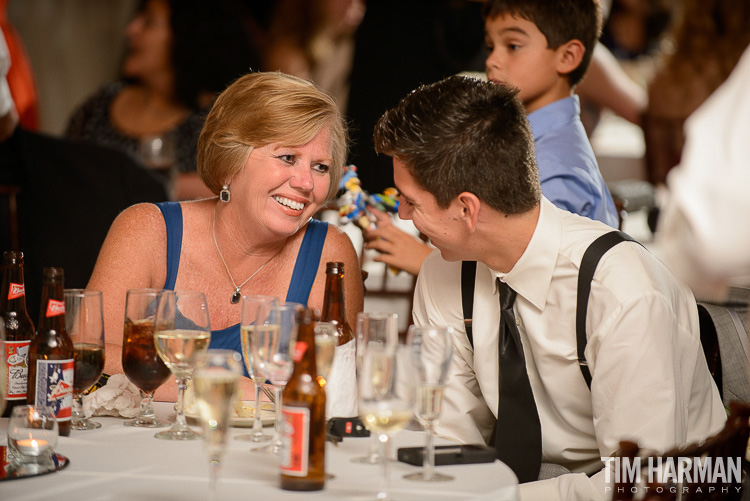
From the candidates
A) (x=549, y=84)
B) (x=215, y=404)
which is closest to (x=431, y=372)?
(x=215, y=404)

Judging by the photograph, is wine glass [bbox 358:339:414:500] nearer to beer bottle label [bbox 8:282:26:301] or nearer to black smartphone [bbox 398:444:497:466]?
black smartphone [bbox 398:444:497:466]

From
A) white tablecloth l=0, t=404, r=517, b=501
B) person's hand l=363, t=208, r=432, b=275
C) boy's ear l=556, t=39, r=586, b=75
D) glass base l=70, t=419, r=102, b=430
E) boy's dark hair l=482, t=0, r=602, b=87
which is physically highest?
boy's dark hair l=482, t=0, r=602, b=87

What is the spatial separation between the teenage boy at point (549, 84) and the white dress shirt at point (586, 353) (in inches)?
15.0

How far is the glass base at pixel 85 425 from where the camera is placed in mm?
1456

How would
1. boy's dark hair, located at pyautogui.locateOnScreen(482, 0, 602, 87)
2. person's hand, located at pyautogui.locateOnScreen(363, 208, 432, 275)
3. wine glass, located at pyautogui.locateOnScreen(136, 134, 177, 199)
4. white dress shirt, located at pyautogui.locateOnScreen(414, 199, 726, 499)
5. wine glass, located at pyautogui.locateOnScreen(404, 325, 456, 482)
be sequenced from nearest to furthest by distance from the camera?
wine glass, located at pyautogui.locateOnScreen(404, 325, 456, 482) < white dress shirt, located at pyautogui.locateOnScreen(414, 199, 726, 499) < person's hand, located at pyautogui.locateOnScreen(363, 208, 432, 275) < boy's dark hair, located at pyautogui.locateOnScreen(482, 0, 602, 87) < wine glass, located at pyautogui.locateOnScreen(136, 134, 177, 199)

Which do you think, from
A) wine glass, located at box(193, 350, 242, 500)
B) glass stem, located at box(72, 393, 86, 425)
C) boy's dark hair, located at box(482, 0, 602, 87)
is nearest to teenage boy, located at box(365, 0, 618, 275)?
boy's dark hair, located at box(482, 0, 602, 87)

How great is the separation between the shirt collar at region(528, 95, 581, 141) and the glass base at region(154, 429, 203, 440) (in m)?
1.37

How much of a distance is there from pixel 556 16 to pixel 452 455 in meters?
1.54

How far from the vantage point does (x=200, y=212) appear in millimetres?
2271

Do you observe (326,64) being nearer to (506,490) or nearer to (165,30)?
(165,30)

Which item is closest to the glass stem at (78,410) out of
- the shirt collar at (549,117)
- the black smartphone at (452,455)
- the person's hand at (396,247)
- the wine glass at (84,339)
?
the wine glass at (84,339)

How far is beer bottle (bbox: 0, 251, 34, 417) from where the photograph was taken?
1.54 metres

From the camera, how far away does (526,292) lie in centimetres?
172

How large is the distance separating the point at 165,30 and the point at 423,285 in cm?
330
